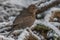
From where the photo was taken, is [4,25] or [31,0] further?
[31,0]

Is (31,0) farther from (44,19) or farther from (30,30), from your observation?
(30,30)

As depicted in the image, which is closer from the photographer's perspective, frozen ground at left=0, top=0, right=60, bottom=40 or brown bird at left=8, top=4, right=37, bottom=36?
brown bird at left=8, top=4, right=37, bottom=36

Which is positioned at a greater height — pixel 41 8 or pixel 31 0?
pixel 31 0

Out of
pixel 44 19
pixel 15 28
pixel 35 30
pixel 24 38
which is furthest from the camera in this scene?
pixel 44 19

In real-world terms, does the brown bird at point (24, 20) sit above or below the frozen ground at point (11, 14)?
below

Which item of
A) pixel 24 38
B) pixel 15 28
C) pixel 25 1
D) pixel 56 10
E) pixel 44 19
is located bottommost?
pixel 24 38

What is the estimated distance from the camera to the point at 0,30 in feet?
20.1

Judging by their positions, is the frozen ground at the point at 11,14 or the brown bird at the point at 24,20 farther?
the frozen ground at the point at 11,14

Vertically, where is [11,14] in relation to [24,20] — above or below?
above

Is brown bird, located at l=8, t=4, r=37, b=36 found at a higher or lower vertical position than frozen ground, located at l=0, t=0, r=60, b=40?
lower

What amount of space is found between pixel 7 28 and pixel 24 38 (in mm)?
945

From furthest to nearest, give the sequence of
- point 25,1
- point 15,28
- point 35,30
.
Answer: point 25,1 → point 35,30 → point 15,28

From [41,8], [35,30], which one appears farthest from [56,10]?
[35,30]

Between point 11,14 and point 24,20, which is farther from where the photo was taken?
point 11,14
